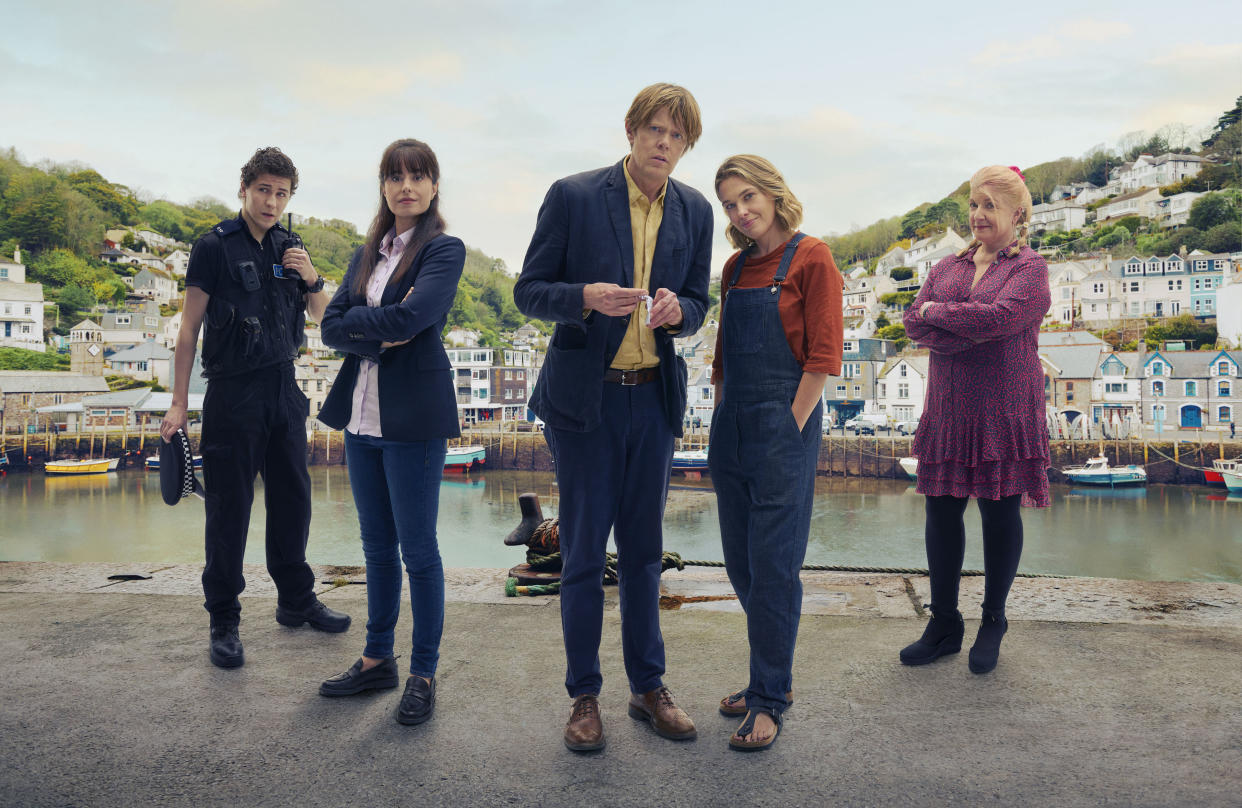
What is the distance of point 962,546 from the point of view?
234cm

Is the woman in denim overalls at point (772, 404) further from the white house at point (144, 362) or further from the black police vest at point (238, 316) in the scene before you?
the white house at point (144, 362)

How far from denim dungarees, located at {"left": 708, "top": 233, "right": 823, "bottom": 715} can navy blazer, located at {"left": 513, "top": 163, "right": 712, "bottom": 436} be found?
0.12 m

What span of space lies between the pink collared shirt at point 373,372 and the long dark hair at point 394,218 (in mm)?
19

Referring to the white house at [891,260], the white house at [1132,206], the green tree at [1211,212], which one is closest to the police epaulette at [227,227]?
the green tree at [1211,212]

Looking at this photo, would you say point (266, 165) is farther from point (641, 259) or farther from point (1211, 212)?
point (1211, 212)

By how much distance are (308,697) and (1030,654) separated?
2.02 m

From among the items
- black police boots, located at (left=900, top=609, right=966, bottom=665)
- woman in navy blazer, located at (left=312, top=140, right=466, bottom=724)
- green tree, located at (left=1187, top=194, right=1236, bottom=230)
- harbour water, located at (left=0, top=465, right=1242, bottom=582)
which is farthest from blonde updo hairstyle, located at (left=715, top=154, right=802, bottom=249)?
green tree, located at (left=1187, top=194, right=1236, bottom=230)

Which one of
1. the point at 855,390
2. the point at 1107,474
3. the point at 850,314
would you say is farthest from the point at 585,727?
the point at 850,314

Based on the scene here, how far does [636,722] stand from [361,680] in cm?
74

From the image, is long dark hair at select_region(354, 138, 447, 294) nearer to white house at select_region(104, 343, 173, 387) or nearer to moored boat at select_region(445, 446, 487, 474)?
moored boat at select_region(445, 446, 487, 474)

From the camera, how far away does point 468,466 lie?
46.9 metres

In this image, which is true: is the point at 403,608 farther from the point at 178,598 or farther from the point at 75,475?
the point at 75,475

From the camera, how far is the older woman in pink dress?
223 cm

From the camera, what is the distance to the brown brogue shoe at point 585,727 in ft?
5.70
